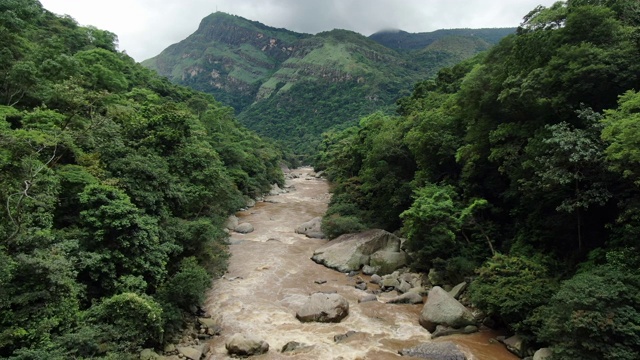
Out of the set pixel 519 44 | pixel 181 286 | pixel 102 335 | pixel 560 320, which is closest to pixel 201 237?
pixel 181 286

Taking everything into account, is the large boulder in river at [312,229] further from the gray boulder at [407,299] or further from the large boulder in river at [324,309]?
the large boulder in river at [324,309]

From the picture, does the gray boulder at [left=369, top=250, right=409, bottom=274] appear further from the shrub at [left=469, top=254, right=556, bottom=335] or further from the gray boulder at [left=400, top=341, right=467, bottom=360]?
the gray boulder at [left=400, top=341, right=467, bottom=360]

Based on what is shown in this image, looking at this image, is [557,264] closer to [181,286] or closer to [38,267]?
[181,286]

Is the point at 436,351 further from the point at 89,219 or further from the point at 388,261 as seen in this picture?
the point at 89,219

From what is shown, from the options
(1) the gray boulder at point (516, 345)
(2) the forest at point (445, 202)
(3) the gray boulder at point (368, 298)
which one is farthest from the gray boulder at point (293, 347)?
(1) the gray boulder at point (516, 345)

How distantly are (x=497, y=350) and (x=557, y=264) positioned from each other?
4.86 meters

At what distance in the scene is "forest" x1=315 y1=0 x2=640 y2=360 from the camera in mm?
11266

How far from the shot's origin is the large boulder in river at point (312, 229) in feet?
98.3

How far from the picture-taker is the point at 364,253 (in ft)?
78.2

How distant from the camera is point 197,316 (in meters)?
16.4

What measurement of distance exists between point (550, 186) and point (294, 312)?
41.0 ft

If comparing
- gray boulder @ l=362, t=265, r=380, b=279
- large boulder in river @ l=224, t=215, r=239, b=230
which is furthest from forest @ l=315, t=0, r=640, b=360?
large boulder in river @ l=224, t=215, r=239, b=230

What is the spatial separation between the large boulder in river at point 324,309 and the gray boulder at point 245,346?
2891 mm

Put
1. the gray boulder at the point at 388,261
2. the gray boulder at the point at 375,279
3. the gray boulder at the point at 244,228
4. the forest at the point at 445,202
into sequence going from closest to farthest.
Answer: the forest at the point at 445,202 < the gray boulder at the point at 375,279 < the gray boulder at the point at 388,261 < the gray boulder at the point at 244,228
